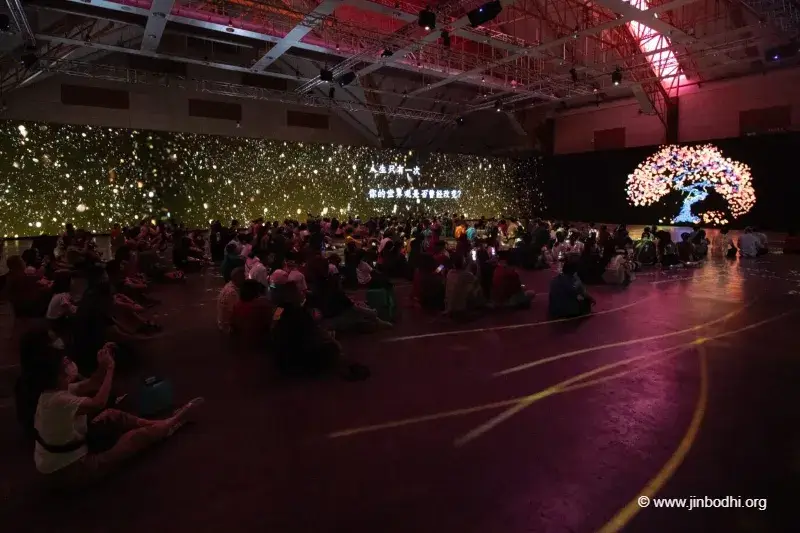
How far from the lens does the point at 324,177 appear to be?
16.9 m

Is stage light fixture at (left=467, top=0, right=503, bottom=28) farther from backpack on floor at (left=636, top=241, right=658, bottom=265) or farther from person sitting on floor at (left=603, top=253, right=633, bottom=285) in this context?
backpack on floor at (left=636, top=241, right=658, bottom=265)

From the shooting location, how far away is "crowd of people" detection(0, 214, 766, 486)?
2.41 meters

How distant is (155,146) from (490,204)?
12.3m

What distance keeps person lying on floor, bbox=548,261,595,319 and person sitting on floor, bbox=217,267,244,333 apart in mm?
3403

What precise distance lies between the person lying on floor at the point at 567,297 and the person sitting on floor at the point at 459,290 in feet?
2.91

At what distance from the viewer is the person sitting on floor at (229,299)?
499 centimetres

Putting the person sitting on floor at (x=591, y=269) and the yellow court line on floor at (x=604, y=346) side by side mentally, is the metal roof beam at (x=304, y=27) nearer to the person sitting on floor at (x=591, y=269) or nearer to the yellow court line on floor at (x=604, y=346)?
the person sitting on floor at (x=591, y=269)

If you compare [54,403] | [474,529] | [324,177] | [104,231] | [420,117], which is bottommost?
[474,529]

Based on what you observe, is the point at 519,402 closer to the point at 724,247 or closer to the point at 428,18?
the point at 428,18

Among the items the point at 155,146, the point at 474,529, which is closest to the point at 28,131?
the point at 155,146

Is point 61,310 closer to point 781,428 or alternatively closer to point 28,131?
point 781,428

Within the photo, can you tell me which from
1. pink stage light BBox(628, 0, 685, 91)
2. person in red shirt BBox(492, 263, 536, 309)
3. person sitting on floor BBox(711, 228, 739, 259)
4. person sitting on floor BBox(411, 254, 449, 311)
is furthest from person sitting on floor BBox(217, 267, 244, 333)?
pink stage light BBox(628, 0, 685, 91)

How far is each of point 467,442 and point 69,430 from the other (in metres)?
1.97

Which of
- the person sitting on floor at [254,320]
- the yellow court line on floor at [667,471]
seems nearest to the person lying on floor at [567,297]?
the yellow court line on floor at [667,471]
